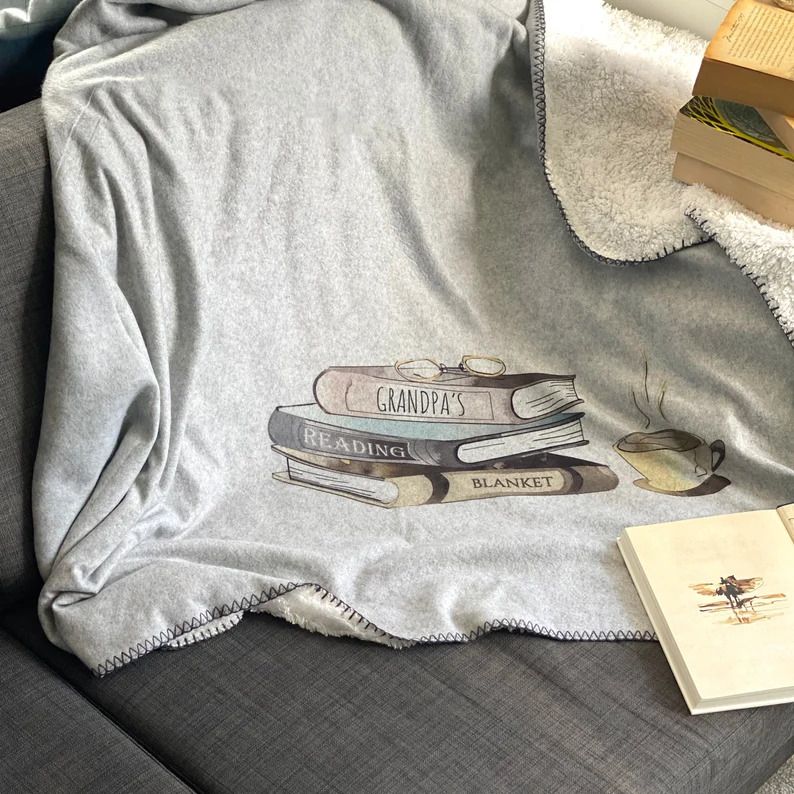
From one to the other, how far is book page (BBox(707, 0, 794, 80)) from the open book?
0.58 m

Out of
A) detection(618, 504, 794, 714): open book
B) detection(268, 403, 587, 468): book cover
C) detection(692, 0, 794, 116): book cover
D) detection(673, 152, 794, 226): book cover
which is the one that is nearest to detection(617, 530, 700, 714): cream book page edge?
detection(618, 504, 794, 714): open book

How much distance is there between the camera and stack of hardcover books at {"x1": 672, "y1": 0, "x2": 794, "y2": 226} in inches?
53.0

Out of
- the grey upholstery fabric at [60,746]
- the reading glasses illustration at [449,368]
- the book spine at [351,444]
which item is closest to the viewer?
the grey upholstery fabric at [60,746]

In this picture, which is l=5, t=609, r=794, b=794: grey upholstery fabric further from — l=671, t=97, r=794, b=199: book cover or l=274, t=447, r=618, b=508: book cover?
l=671, t=97, r=794, b=199: book cover

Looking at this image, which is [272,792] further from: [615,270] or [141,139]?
[615,270]

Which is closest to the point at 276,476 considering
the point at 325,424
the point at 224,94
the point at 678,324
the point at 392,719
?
the point at 325,424

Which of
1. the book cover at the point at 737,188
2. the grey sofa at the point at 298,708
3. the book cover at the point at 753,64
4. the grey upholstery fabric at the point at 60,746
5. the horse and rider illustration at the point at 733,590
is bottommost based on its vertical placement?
the grey upholstery fabric at the point at 60,746

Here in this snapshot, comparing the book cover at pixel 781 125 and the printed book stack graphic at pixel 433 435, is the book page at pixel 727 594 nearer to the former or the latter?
the printed book stack graphic at pixel 433 435

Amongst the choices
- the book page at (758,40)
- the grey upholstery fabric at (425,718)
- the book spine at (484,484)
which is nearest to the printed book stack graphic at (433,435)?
the book spine at (484,484)

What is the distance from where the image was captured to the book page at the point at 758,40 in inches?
53.0

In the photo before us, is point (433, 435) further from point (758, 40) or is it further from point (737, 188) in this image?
point (758, 40)

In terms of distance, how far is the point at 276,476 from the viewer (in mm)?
1368

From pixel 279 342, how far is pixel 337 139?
31cm

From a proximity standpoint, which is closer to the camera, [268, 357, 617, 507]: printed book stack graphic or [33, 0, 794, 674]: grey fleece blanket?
[33, 0, 794, 674]: grey fleece blanket
